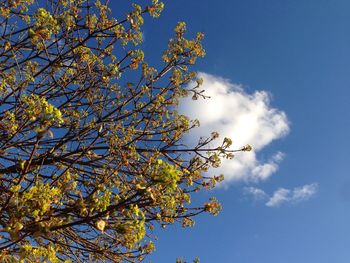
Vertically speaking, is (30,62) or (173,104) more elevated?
(30,62)

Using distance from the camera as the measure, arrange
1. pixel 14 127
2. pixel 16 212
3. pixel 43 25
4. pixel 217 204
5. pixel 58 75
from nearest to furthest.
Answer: pixel 16 212, pixel 217 204, pixel 14 127, pixel 43 25, pixel 58 75

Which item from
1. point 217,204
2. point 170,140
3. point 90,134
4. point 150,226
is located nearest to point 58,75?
point 90,134

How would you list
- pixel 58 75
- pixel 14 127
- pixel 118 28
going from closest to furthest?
pixel 14 127
pixel 118 28
pixel 58 75

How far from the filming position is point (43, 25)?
586 centimetres

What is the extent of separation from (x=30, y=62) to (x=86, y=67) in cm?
103

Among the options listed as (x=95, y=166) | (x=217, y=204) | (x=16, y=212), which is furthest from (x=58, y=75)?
(x=16, y=212)

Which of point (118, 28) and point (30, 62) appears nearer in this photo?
point (118, 28)

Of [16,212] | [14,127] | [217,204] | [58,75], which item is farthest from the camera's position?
[58,75]

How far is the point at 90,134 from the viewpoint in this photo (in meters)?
7.04

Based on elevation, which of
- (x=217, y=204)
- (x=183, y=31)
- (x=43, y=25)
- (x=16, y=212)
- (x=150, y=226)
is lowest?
(x=16, y=212)

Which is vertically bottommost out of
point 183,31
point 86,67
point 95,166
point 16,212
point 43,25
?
point 16,212

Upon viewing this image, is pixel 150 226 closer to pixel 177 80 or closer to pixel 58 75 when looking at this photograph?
pixel 177 80

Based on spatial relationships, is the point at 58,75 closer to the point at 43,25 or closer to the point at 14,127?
the point at 43,25

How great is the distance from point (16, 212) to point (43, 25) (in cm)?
338
